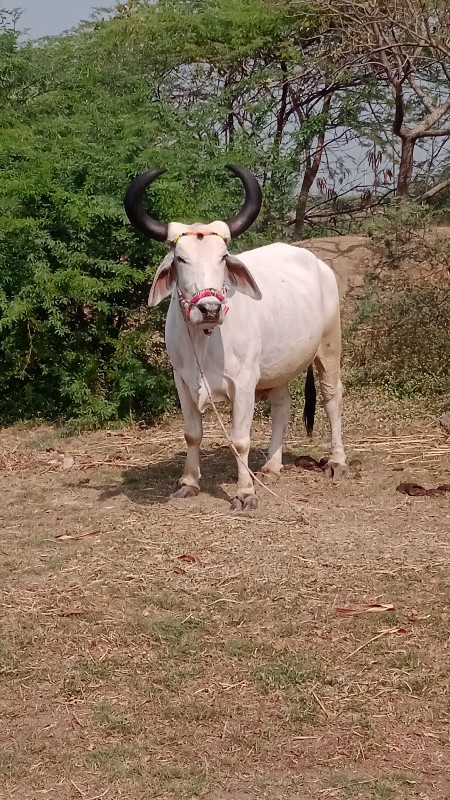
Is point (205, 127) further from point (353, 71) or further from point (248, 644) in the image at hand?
point (248, 644)

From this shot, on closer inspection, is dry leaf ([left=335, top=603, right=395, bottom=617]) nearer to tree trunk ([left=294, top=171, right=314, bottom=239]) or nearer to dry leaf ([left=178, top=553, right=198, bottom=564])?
dry leaf ([left=178, top=553, right=198, bottom=564])

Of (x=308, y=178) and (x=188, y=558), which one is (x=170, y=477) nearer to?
(x=188, y=558)

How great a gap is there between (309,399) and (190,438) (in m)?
1.41

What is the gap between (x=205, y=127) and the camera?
34.1 ft

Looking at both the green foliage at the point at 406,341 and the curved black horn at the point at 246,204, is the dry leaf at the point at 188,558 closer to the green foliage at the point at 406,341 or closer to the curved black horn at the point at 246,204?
the curved black horn at the point at 246,204

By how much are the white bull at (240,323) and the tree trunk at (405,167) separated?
5.64 metres

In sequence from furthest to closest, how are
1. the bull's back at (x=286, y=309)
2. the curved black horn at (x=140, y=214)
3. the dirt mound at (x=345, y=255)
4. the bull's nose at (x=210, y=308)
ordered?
the dirt mound at (x=345, y=255) < the bull's back at (x=286, y=309) < the curved black horn at (x=140, y=214) < the bull's nose at (x=210, y=308)

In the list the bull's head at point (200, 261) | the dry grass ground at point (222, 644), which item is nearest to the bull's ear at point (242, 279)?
the bull's head at point (200, 261)

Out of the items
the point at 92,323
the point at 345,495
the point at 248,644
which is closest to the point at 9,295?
the point at 92,323

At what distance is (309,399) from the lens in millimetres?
8094

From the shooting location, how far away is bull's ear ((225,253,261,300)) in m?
6.45

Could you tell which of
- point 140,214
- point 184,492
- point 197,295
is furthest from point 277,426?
point 140,214

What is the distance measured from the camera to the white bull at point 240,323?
20.3ft

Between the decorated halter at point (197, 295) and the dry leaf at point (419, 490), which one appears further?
the dry leaf at point (419, 490)
